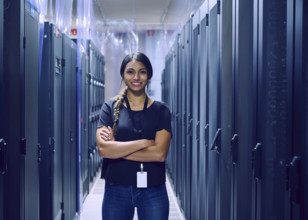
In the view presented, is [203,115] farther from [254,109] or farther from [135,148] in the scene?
[254,109]

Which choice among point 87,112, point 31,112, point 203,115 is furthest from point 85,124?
point 31,112

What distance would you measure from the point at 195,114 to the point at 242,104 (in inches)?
55.3

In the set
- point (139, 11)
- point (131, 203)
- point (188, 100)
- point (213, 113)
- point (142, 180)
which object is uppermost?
point (139, 11)

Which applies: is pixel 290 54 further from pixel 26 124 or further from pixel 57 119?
pixel 57 119

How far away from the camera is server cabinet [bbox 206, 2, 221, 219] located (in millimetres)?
2266

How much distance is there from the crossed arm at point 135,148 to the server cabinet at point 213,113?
1.60 feet

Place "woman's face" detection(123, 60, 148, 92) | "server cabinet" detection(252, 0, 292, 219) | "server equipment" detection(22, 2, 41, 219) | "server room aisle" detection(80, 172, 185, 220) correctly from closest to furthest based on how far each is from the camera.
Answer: "server cabinet" detection(252, 0, 292, 219) < "woman's face" detection(123, 60, 148, 92) < "server equipment" detection(22, 2, 41, 219) < "server room aisle" detection(80, 172, 185, 220)

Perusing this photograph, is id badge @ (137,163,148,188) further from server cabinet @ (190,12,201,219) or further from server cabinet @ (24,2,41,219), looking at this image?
server cabinet @ (190,12,201,219)

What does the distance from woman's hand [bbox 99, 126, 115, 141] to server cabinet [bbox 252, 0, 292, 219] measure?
0.73 meters

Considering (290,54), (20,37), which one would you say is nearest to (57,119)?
(20,37)

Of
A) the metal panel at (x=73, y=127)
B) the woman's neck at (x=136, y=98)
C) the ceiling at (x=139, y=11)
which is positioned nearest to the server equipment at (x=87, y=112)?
the metal panel at (x=73, y=127)

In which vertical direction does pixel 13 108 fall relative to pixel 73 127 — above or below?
above

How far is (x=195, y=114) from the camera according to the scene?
3.20 meters

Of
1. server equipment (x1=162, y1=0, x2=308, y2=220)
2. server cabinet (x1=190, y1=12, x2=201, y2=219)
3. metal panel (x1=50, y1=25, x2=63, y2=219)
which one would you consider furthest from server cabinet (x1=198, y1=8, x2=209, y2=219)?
metal panel (x1=50, y1=25, x2=63, y2=219)
